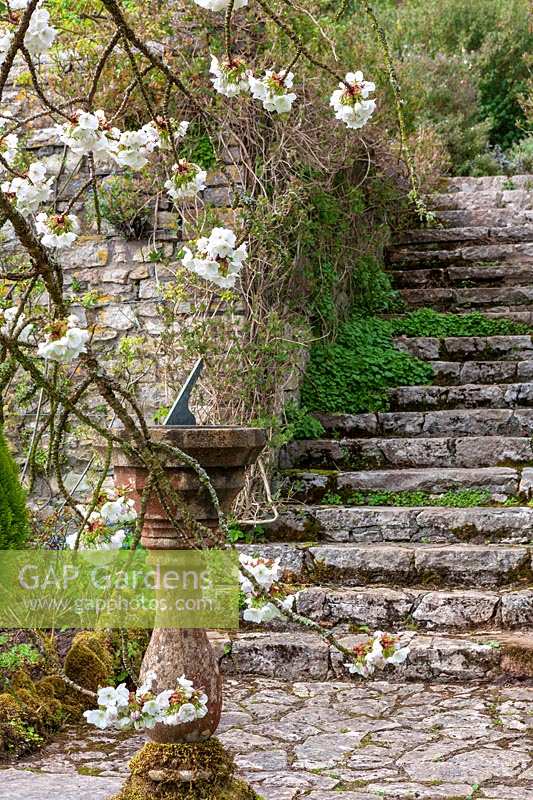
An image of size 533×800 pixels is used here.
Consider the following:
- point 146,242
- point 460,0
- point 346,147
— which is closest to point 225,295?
point 146,242

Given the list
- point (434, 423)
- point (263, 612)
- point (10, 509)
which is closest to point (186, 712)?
point (263, 612)

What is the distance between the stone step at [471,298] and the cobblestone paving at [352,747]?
11.5ft

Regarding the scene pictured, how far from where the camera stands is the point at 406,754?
3.41 metres

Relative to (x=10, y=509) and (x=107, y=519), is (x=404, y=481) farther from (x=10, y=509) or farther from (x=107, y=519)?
(x=107, y=519)

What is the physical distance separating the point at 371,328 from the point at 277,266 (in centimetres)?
139

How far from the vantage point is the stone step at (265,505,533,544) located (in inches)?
197

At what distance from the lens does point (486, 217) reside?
8250mm

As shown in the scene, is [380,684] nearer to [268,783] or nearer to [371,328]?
[268,783]

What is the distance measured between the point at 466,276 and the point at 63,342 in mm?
6026

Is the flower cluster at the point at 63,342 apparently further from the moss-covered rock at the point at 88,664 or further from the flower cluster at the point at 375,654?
the moss-covered rock at the point at 88,664

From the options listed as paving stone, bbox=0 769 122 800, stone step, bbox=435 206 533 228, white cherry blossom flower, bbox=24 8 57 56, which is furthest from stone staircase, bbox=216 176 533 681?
white cherry blossom flower, bbox=24 8 57 56

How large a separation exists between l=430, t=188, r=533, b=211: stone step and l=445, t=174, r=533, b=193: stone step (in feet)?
1.64

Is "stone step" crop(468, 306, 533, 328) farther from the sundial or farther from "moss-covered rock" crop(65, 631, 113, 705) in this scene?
the sundial

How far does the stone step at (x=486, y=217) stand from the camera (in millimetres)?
8148
